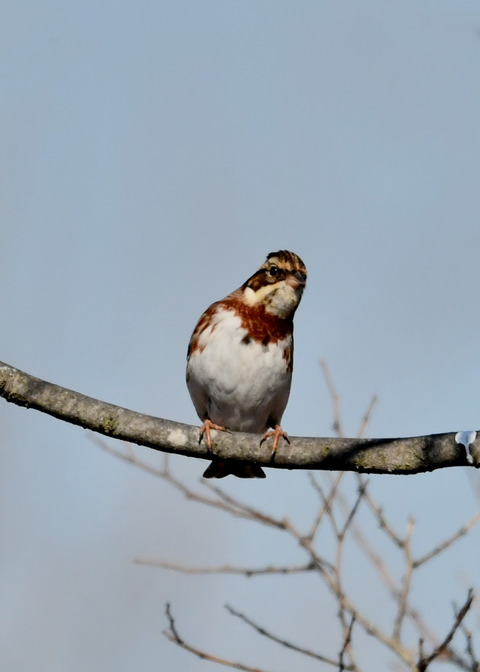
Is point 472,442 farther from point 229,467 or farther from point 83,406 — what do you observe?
point 229,467

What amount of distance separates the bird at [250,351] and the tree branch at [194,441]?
129 centimetres

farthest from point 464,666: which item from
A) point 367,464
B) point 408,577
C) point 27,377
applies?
point 27,377

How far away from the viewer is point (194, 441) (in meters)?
4.61

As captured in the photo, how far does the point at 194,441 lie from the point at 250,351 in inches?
58.7

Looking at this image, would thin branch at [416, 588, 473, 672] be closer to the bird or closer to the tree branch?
the tree branch

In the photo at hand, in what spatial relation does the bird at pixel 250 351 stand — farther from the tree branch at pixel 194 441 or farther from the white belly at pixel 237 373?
the tree branch at pixel 194 441

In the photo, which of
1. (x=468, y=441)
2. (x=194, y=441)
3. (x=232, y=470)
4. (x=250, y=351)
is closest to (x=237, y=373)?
(x=250, y=351)

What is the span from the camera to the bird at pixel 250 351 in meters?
6.03

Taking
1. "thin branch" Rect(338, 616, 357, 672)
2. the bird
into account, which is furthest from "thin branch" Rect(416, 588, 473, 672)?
the bird

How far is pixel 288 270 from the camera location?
621cm

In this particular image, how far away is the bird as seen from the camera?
6027 mm

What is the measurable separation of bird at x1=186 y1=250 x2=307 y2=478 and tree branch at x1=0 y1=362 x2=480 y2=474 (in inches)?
50.7

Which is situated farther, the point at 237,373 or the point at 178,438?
the point at 237,373

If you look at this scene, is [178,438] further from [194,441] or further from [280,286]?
[280,286]
